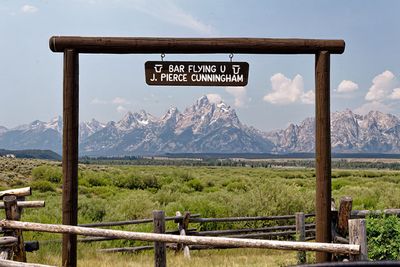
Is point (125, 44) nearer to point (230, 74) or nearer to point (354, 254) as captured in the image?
point (230, 74)

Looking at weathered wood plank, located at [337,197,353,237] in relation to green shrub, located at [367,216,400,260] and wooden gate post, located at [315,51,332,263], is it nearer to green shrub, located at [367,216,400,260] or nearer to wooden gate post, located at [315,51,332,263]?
green shrub, located at [367,216,400,260]

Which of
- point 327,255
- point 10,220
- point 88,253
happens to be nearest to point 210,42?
point 327,255

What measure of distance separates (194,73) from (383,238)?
425 centimetres

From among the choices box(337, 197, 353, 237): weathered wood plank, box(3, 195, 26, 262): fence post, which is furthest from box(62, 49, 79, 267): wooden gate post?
box(337, 197, 353, 237): weathered wood plank

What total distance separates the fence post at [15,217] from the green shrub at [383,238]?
530 centimetres

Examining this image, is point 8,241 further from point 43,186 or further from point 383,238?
point 43,186

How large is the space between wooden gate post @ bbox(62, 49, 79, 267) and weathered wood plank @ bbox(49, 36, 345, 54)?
0.17 m

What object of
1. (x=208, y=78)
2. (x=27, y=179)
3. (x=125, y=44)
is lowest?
(x=27, y=179)

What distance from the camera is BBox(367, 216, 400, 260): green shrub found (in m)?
8.29

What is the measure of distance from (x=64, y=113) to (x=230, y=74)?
2204mm

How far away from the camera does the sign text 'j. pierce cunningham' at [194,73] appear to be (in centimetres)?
680

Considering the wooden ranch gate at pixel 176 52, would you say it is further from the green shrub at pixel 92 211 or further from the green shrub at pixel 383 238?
the green shrub at pixel 92 211

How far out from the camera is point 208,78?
6.80 m

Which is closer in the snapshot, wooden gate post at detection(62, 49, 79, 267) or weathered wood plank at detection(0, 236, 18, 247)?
wooden gate post at detection(62, 49, 79, 267)
